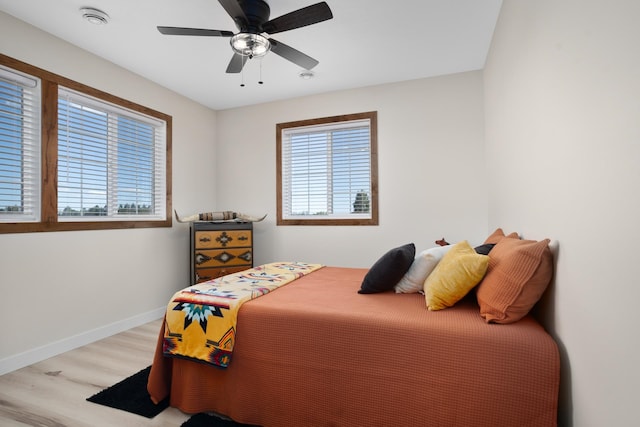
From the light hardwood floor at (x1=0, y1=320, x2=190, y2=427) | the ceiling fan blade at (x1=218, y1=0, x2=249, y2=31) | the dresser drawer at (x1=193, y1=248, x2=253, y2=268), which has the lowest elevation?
the light hardwood floor at (x1=0, y1=320, x2=190, y2=427)

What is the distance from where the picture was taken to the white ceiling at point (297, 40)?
2.43 m

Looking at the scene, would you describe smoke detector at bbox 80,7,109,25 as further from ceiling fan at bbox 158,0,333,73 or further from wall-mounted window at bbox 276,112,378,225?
wall-mounted window at bbox 276,112,378,225

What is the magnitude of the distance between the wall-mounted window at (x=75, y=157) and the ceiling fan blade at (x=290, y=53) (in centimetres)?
193

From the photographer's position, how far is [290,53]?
2.53 metres

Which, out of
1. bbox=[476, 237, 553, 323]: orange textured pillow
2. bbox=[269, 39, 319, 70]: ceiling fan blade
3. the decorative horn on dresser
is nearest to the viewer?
bbox=[476, 237, 553, 323]: orange textured pillow

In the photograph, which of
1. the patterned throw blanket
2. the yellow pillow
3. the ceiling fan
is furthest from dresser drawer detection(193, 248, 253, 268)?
the yellow pillow

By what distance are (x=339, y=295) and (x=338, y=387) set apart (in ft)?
1.92

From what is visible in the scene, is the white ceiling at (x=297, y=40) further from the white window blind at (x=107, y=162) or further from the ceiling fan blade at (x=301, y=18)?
the white window blind at (x=107, y=162)

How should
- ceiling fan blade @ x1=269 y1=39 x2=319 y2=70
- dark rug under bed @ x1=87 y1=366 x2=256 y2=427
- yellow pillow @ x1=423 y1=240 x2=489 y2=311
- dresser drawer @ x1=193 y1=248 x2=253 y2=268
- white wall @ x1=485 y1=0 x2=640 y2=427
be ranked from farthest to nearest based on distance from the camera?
dresser drawer @ x1=193 y1=248 x2=253 y2=268 → ceiling fan blade @ x1=269 y1=39 x2=319 y2=70 → dark rug under bed @ x1=87 y1=366 x2=256 y2=427 → yellow pillow @ x1=423 y1=240 x2=489 y2=311 → white wall @ x1=485 y1=0 x2=640 y2=427

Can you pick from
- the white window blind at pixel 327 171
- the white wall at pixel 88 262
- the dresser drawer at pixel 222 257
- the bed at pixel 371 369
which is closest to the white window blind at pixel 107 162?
the white wall at pixel 88 262

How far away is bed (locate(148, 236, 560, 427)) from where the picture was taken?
1.29 m

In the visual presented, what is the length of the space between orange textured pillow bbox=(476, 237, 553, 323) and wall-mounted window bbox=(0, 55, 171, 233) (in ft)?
10.8

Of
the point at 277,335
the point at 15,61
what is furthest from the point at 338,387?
the point at 15,61

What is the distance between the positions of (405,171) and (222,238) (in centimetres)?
232
